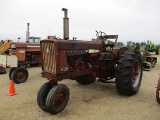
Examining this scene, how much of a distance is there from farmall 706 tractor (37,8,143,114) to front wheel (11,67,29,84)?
2.28 m

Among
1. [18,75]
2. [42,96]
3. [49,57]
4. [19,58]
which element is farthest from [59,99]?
[19,58]

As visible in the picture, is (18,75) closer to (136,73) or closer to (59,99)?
(59,99)

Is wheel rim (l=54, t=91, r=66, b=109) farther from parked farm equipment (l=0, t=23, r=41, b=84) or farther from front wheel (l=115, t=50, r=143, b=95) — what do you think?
parked farm equipment (l=0, t=23, r=41, b=84)

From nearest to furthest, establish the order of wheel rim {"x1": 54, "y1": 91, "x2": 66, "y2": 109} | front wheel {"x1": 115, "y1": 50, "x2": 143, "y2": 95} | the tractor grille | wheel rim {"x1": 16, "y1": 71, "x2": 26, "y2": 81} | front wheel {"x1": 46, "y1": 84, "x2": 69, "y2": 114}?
front wheel {"x1": 46, "y1": 84, "x2": 69, "y2": 114}
wheel rim {"x1": 54, "y1": 91, "x2": 66, "y2": 109}
the tractor grille
front wheel {"x1": 115, "y1": 50, "x2": 143, "y2": 95}
wheel rim {"x1": 16, "y1": 71, "x2": 26, "y2": 81}

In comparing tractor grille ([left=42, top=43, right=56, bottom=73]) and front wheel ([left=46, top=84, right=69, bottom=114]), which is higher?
tractor grille ([left=42, top=43, right=56, bottom=73])

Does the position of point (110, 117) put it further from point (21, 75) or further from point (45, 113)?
point (21, 75)

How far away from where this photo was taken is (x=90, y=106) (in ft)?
14.8

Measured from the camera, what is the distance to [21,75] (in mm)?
7266

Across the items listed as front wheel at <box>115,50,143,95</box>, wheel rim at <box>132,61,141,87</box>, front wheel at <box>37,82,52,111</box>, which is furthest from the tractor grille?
wheel rim at <box>132,61,141,87</box>

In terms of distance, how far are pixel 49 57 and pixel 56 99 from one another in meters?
1.01

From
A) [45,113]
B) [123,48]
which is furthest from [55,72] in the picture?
[123,48]

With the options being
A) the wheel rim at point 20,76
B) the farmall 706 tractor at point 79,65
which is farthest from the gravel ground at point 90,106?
the wheel rim at point 20,76

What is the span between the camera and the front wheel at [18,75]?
7047 mm

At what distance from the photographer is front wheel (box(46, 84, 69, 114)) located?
387 centimetres
